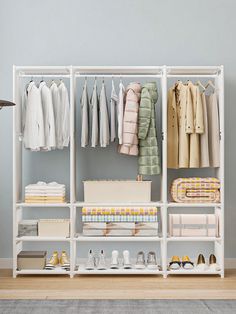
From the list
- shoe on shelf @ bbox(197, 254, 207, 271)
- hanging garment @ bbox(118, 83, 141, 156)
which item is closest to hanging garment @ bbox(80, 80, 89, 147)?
hanging garment @ bbox(118, 83, 141, 156)

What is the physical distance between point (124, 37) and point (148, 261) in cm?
226

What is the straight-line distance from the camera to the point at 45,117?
548 cm

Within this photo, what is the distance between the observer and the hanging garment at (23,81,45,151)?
17.7ft

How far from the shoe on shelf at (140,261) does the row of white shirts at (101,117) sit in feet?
3.60

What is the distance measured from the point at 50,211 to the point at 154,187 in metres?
1.09

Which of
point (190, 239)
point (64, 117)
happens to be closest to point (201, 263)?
point (190, 239)

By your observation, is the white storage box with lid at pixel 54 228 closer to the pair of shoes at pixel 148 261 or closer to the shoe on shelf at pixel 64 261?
the shoe on shelf at pixel 64 261

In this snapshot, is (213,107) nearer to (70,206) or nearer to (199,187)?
(199,187)

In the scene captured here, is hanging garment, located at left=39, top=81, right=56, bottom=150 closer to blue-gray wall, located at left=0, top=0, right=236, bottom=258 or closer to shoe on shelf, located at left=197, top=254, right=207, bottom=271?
blue-gray wall, located at left=0, top=0, right=236, bottom=258

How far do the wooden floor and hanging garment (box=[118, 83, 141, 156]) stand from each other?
1207 millimetres

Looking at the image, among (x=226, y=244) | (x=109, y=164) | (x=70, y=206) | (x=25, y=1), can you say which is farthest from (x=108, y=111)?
(x=226, y=244)

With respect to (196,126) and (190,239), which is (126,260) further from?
(196,126)

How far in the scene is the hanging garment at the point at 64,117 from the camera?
17.9 ft

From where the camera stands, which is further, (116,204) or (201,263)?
(201,263)
